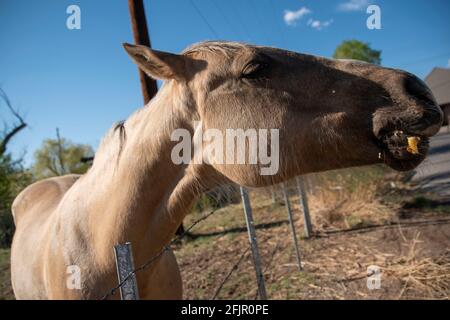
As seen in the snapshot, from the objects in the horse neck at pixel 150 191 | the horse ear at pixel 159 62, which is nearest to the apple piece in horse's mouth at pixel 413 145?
the horse neck at pixel 150 191

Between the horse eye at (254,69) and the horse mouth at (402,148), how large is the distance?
2.68ft

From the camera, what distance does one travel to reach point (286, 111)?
179cm

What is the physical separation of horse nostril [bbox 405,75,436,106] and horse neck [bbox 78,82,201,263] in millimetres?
1333

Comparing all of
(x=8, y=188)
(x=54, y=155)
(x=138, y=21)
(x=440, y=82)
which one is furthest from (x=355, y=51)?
(x=54, y=155)

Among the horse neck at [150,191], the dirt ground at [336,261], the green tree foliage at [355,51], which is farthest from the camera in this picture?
the green tree foliage at [355,51]

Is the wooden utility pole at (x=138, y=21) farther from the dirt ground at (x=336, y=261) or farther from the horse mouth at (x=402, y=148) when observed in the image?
the horse mouth at (x=402, y=148)

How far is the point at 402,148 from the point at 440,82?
9.48 m

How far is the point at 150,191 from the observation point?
6.69ft

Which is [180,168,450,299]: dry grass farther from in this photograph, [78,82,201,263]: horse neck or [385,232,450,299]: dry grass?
[78,82,201,263]: horse neck

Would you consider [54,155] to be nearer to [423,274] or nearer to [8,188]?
[8,188]

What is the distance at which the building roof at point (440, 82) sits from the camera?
7095 millimetres

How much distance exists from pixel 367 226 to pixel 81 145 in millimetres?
38245

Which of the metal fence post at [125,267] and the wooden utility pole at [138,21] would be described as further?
the wooden utility pole at [138,21]

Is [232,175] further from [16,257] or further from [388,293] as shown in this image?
[388,293]
